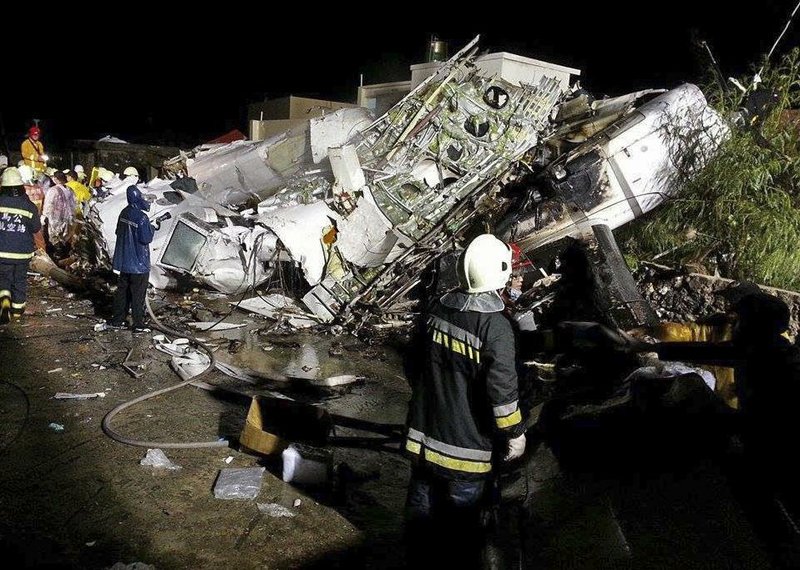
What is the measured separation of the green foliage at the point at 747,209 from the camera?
6152 mm

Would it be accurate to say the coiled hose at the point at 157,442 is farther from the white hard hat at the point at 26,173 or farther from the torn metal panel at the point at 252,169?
the white hard hat at the point at 26,173

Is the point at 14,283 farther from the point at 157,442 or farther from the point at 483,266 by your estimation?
the point at 483,266

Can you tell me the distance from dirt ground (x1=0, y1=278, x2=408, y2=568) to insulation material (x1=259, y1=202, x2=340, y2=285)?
99.7 inches

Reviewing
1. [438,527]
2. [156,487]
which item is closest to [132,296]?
[156,487]

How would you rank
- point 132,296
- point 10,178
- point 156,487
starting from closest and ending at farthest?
1. point 156,487
2. point 10,178
3. point 132,296

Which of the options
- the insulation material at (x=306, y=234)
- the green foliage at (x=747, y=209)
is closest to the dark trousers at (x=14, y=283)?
the insulation material at (x=306, y=234)

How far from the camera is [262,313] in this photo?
7449 millimetres

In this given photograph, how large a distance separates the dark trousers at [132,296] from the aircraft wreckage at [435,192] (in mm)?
1288

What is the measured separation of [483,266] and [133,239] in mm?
5214

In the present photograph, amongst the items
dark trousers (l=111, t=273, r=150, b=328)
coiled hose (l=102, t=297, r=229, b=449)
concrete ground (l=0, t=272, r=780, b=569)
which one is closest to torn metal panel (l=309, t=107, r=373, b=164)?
dark trousers (l=111, t=273, r=150, b=328)

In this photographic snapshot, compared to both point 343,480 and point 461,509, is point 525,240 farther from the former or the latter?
point 461,509

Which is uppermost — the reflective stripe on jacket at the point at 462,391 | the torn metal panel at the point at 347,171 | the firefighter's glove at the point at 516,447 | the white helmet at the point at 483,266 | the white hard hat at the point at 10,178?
the torn metal panel at the point at 347,171

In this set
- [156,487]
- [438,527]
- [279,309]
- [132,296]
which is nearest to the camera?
[438,527]

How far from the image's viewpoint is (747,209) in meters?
6.33
